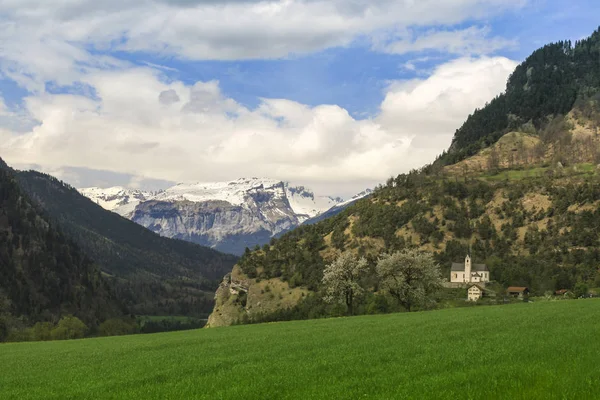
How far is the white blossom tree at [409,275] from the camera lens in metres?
116

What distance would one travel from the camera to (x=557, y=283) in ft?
574

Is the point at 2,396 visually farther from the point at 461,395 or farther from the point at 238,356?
the point at 461,395

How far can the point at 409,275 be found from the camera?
11725cm

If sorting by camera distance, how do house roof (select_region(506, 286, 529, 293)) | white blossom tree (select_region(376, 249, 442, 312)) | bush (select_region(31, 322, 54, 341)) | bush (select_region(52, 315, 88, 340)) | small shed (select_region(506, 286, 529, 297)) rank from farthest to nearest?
house roof (select_region(506, 286, 529, 293))
small shed (select_region(506, 286, 529, 297))
bush (select_region(52, 315, 88, 340))
bush (select_region(31, 322, 54, 341))
white blossom tree (select_region(376, 249, 442, 312))

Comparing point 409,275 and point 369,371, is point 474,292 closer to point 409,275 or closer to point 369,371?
point 409,275

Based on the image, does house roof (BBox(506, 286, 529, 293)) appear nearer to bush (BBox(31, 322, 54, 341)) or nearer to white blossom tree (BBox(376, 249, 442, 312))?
white blossom tree (BBox(376, 249, 442, 312))

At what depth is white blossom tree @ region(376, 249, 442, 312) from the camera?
381ft

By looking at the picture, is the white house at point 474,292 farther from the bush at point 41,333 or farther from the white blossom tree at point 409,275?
the bush at point 41,333

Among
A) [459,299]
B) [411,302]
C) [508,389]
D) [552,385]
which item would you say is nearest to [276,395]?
[508,389]

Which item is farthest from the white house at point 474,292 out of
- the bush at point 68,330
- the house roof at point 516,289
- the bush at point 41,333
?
the bush at point 41,333

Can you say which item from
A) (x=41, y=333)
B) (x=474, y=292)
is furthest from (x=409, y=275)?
(x=41, y=333)

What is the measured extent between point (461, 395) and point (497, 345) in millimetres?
13913

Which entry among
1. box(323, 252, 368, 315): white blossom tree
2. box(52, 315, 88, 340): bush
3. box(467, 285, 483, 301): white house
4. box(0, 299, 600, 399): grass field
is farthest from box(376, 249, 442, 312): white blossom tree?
box(52, 315, 88, 340): bush

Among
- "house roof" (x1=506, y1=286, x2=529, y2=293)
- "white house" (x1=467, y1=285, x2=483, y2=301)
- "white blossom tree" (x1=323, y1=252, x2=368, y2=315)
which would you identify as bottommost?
"white house" (x1=467, y1=285, x2=483, y2=301)
